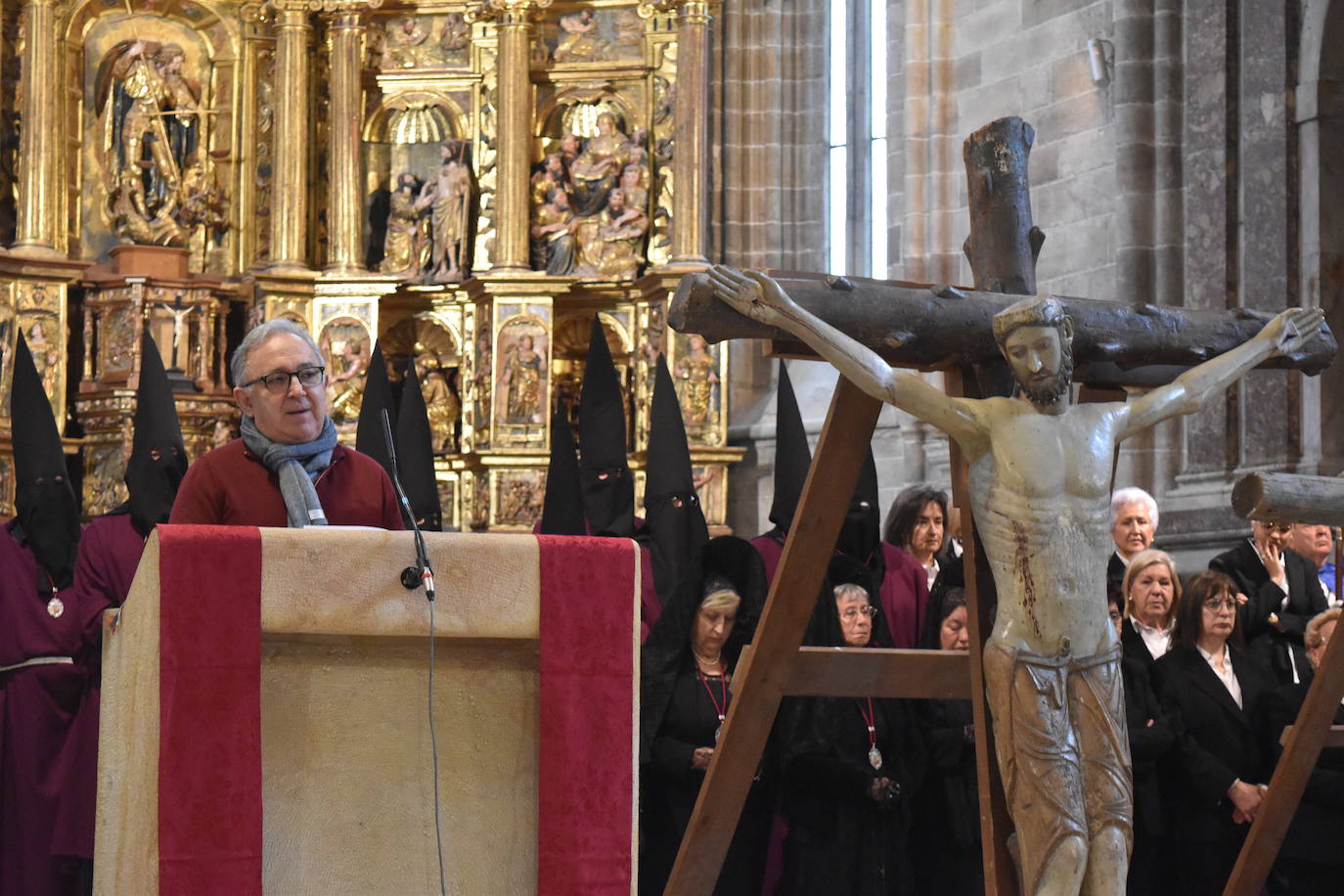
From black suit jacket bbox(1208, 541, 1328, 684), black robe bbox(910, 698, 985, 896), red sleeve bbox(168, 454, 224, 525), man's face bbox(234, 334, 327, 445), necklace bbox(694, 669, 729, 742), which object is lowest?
black robe bbox(910, 698, 985, 896)

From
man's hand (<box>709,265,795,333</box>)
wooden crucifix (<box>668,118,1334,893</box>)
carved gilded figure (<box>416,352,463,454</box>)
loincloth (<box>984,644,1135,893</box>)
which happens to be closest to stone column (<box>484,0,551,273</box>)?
carved gilded figure (<box>416,352,463,454</box>)

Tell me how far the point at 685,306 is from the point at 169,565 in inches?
79.6

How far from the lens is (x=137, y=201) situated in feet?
44.6

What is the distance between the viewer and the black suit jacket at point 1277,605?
6.38m

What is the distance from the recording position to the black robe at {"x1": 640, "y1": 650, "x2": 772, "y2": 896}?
225 inches

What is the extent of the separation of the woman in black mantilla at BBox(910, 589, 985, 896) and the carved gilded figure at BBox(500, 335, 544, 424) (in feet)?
23.6

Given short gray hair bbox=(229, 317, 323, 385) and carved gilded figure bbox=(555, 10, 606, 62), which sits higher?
carved gilded figure bbox=(555, 10, 606, 62)

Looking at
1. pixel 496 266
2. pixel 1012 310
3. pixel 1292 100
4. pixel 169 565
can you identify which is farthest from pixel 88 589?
pixel 496 266

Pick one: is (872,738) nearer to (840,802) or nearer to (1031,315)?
(840,802)

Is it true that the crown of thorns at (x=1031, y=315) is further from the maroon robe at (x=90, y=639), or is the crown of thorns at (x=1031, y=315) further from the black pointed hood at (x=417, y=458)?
the black pointed hood at (x=417, y=458)

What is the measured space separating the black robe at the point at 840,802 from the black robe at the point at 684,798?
111 millimetres

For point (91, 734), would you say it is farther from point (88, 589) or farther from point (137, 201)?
point (137, 201)

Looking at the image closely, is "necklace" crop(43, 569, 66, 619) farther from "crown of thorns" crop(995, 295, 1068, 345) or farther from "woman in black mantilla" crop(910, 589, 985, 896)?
"crown of thorns" crop(995, 295, 1068, 345)

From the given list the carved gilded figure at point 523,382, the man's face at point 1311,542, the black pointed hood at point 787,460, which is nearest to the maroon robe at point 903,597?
the black pointed hood at point 787,460
